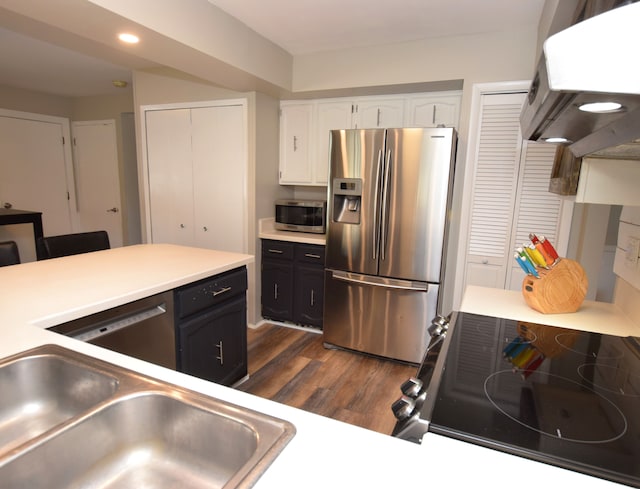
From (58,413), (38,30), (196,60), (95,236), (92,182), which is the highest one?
(38,30)

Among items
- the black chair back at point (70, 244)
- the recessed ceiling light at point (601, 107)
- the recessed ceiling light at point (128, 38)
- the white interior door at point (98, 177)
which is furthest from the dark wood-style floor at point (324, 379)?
the white interior door at point (98, 177)

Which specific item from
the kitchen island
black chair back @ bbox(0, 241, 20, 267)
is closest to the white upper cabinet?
black chair back @ bbox(0, 241, 20, 267)

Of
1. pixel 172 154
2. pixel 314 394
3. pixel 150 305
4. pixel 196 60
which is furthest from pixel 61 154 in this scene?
pixel 314 394

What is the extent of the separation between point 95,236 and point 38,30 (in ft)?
4.68

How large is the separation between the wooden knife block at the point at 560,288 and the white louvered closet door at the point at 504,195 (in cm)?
119

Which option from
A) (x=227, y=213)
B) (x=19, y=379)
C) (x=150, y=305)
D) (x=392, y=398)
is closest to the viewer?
(x=19, y=379)

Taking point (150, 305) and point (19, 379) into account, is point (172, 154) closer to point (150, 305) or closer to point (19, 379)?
point (150, 305)

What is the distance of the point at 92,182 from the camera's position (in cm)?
498

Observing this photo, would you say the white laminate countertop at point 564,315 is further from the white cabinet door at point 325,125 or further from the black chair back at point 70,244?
the black chair back at point 70,244

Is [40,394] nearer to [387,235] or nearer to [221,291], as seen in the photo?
[221,291]

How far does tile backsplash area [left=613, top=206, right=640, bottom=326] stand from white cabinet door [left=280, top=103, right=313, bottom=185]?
2.42 meters

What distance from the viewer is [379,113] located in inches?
123

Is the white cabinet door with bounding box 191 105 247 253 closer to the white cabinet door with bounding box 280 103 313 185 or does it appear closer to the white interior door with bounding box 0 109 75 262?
the white cabinet door with bounding box 280 103 313 185

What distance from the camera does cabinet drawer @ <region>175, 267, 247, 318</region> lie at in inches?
69.6
